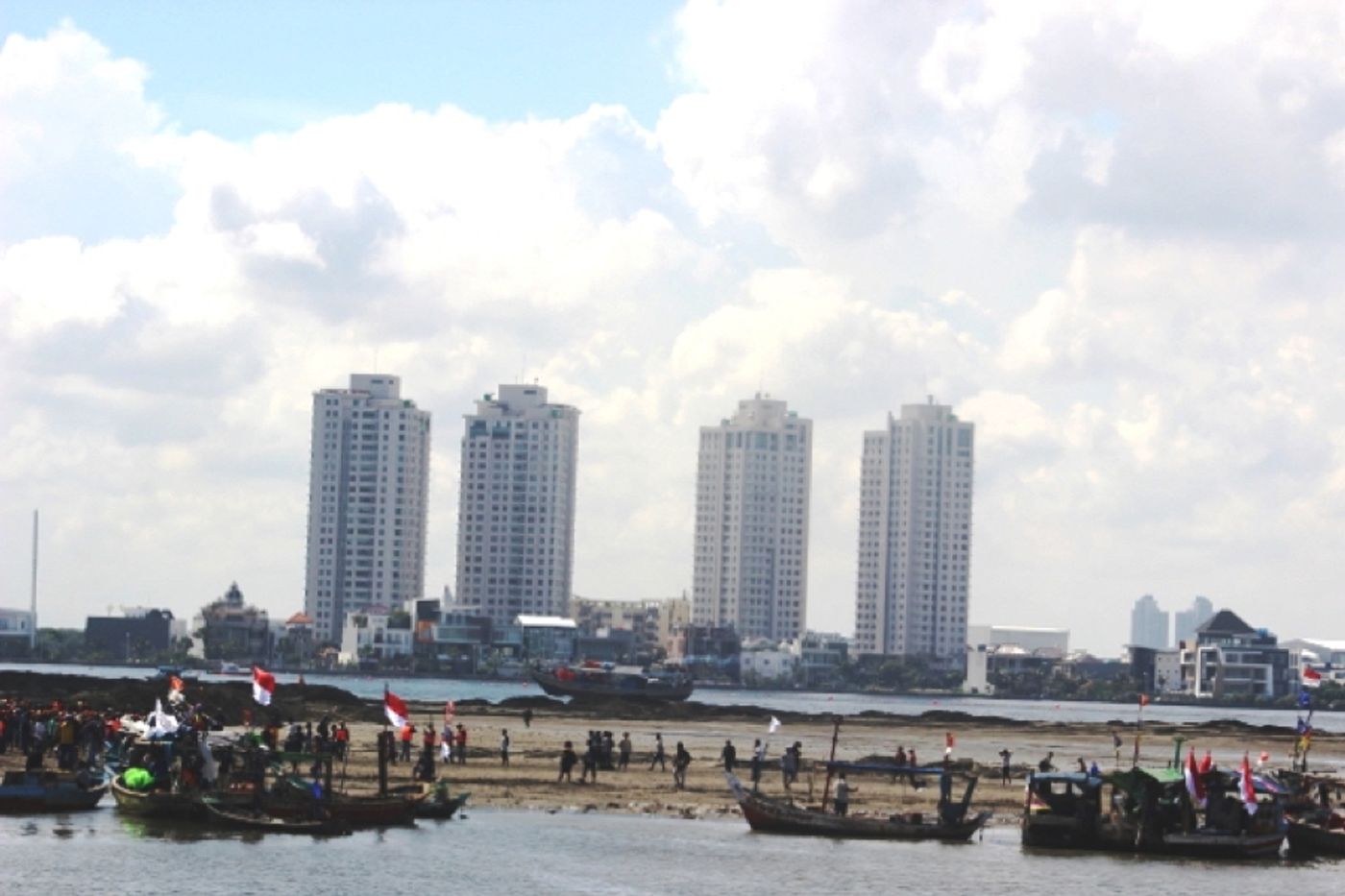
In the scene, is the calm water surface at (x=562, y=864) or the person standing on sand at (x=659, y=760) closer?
the calm water surface at (x=562, y=864)

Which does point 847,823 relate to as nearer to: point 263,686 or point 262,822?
point 262,822

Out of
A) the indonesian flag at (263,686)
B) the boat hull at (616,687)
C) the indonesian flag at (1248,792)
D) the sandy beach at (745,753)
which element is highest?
the indonesian flag at (263,686)

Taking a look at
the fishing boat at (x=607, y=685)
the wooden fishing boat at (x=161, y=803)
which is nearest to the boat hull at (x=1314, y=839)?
the wooden fishing boat at (x=161, y=803)

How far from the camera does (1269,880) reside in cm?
5812

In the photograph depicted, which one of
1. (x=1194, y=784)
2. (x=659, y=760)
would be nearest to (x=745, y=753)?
(x=659, y=760)

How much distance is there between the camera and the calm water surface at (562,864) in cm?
5228

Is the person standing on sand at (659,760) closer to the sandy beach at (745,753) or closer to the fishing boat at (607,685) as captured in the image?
the sandy beach at (745,753)

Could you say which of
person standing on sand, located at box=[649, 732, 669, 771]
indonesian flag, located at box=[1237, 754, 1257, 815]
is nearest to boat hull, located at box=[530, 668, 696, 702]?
person standing on sand, located at box=[649, 732, 669, 771]

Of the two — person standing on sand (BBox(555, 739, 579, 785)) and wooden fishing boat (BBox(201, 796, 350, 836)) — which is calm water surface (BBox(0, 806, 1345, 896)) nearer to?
wooden fishing boat (BBox(201, 796, 350, 836))

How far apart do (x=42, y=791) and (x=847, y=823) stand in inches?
904

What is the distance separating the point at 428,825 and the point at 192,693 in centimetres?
4167

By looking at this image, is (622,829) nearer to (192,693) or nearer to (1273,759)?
(192,693)

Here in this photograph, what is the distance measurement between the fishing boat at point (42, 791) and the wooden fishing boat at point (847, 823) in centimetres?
1876

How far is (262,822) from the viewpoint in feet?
192
